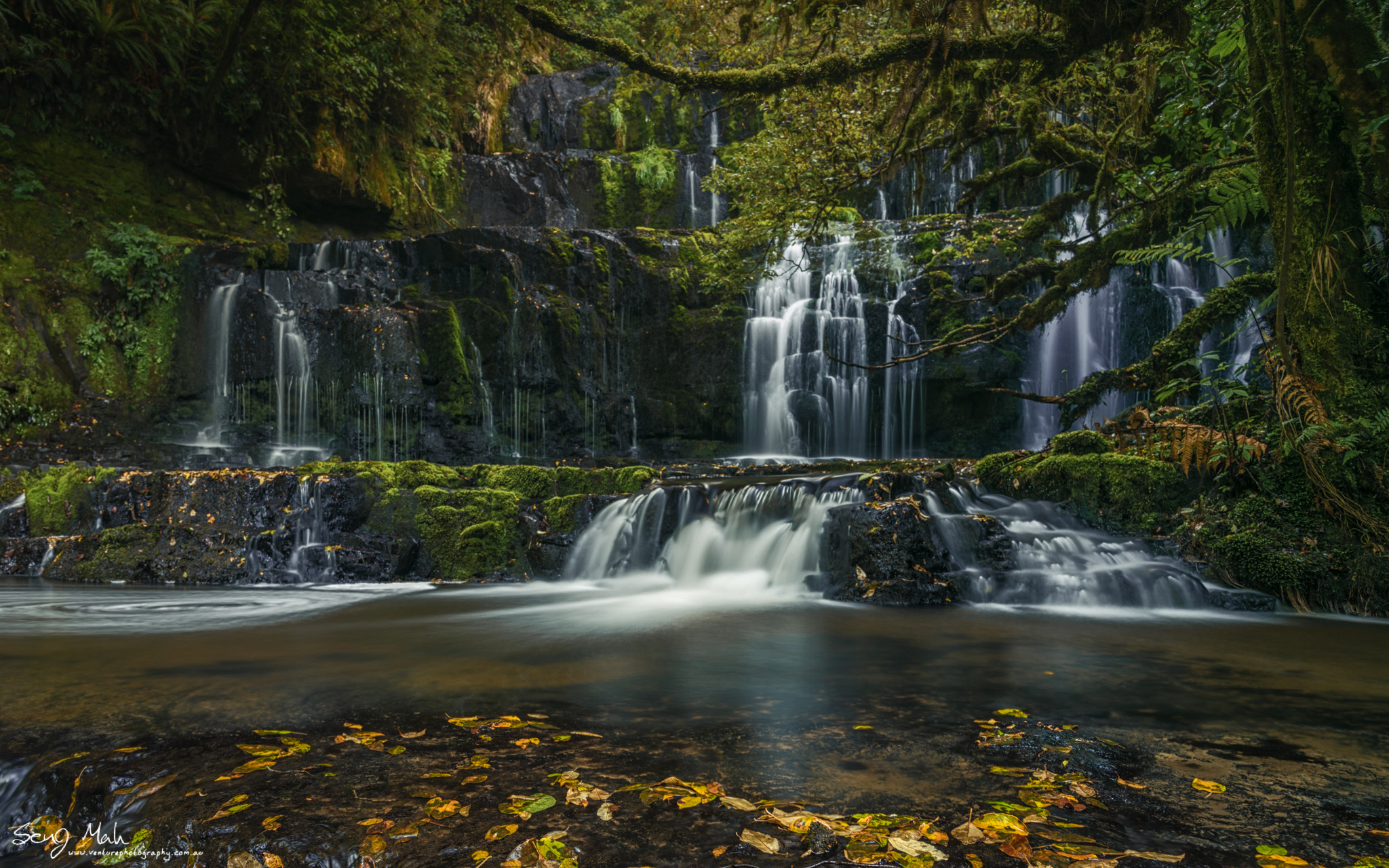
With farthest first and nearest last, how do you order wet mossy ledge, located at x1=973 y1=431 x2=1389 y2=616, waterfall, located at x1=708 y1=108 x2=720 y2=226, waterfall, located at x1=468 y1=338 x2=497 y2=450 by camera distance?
waterfall, located at x1=708 y1=108 x2=720 y2=226 → waterfall, located at x1=468 y1=338 x2=497 y2=450 → wet mossy ledge, located at x1=973 y1=431 x2=1389 y2=616

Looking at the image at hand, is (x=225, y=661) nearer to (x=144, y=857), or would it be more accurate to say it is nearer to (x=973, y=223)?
(x=144, y=857)

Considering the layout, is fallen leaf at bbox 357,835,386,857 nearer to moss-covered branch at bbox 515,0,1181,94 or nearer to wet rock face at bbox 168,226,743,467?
moss-covered branch at bbox 515,0,1181,94

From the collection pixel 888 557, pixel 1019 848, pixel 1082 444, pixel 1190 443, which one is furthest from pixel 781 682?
pixel 1082 444

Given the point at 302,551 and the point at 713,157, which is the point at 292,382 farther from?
the point at 713,157

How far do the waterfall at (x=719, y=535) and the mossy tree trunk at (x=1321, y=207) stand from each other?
3944mm

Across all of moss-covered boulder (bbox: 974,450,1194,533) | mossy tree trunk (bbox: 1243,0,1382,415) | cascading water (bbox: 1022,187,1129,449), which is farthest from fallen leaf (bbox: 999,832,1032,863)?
cascading water (bbox: 1022,187,1129,449)

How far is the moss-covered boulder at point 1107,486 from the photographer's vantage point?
23.5 feet

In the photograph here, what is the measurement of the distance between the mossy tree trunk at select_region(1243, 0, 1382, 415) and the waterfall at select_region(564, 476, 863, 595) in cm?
394

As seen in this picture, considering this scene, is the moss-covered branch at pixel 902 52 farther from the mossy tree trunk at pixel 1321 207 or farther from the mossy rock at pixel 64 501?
the mossy rock at pixel 64 501

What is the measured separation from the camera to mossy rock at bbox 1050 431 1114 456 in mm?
8094

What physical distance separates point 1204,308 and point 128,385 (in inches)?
640

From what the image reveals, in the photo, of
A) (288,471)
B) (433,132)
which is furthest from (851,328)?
(433,132)

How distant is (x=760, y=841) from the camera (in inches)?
70.8

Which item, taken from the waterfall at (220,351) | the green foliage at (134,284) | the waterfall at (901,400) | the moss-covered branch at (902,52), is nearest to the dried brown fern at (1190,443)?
the moss-covered branch at (902,52)
